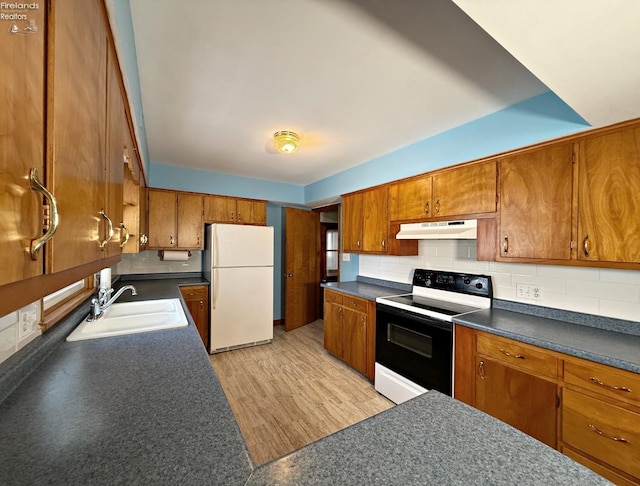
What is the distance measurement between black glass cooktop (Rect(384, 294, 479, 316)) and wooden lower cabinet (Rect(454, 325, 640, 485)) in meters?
0.24

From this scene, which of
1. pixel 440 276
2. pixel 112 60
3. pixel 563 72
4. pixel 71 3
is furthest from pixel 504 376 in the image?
pixel 112 60

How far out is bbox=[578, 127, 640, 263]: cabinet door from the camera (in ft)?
4.90

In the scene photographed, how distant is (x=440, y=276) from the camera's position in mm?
2627

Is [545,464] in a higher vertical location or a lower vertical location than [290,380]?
higher

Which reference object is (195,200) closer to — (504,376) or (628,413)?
(504,376)

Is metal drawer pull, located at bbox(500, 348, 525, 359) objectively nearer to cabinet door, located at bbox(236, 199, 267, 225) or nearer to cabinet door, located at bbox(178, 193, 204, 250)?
cabinet door, located at bbox(236, 199, 267, 225)

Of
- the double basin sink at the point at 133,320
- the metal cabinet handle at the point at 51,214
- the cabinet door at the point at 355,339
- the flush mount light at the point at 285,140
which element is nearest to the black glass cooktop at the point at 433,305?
the cabinet door at the point at 355,339

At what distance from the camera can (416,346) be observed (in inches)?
89.1

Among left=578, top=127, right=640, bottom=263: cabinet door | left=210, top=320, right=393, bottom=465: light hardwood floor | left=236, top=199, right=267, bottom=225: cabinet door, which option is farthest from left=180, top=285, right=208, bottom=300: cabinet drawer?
left=578, top=127, right=640, bottom=263: cabinet door

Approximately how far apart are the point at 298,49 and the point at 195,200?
2.78 meters

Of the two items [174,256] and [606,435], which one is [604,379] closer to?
[606,435]

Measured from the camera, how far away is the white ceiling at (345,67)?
117 cm

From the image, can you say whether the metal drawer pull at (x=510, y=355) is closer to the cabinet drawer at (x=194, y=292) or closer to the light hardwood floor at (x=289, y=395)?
the light hardwood floor at (x=289, y=395)

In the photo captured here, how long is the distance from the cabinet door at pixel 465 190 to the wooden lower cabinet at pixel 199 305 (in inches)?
115
